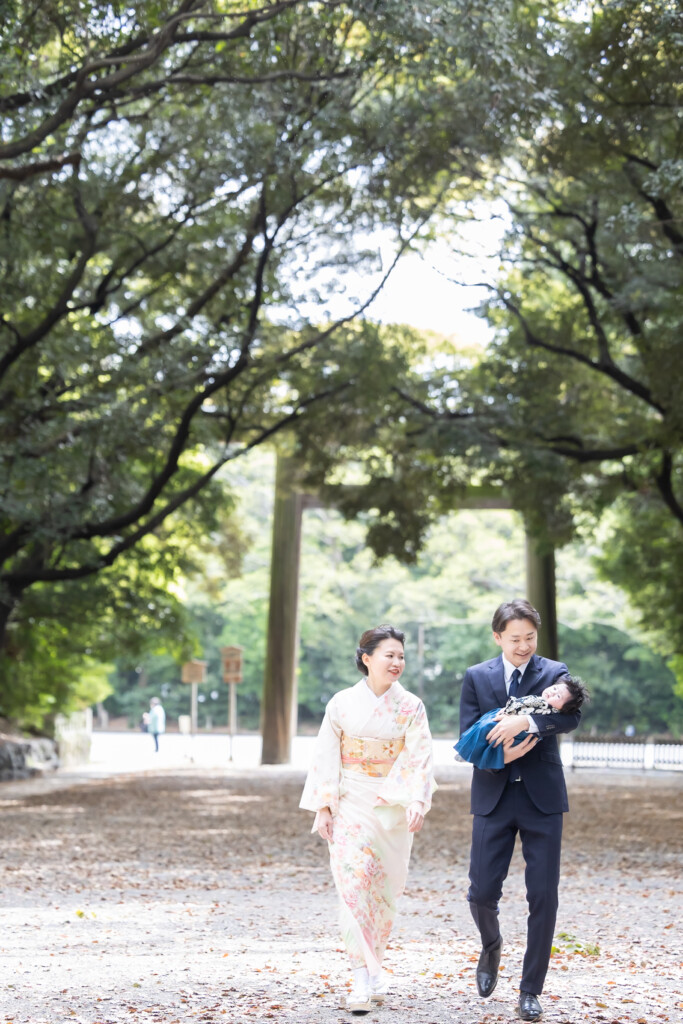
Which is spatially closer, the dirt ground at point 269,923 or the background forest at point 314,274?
the dirt ground at point 269,923

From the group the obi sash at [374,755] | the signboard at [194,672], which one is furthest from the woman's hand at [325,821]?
the signboard at [194,672]

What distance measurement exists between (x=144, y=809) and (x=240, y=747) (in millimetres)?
18839

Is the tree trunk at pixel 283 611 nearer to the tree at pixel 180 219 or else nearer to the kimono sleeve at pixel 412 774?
the tree at pixel 180 219

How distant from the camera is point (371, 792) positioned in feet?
14.5

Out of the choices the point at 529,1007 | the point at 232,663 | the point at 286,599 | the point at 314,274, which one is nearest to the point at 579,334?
the point at 314,274

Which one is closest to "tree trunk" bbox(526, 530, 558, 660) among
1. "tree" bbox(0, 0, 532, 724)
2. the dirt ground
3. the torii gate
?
the torii gate

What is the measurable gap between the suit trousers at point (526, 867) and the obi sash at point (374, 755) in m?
0.43

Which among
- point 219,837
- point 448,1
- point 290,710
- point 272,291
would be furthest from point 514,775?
point 290,710

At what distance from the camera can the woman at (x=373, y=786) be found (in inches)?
171

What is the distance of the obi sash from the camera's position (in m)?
4.45

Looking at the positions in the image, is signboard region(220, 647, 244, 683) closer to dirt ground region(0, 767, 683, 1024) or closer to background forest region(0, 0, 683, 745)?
background forest region(0, 0, 683, 745)

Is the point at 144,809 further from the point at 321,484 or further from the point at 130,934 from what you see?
the point at 130,934

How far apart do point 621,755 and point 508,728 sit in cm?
1768

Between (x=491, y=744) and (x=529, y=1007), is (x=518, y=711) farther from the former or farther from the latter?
(x=529, y=1007)
